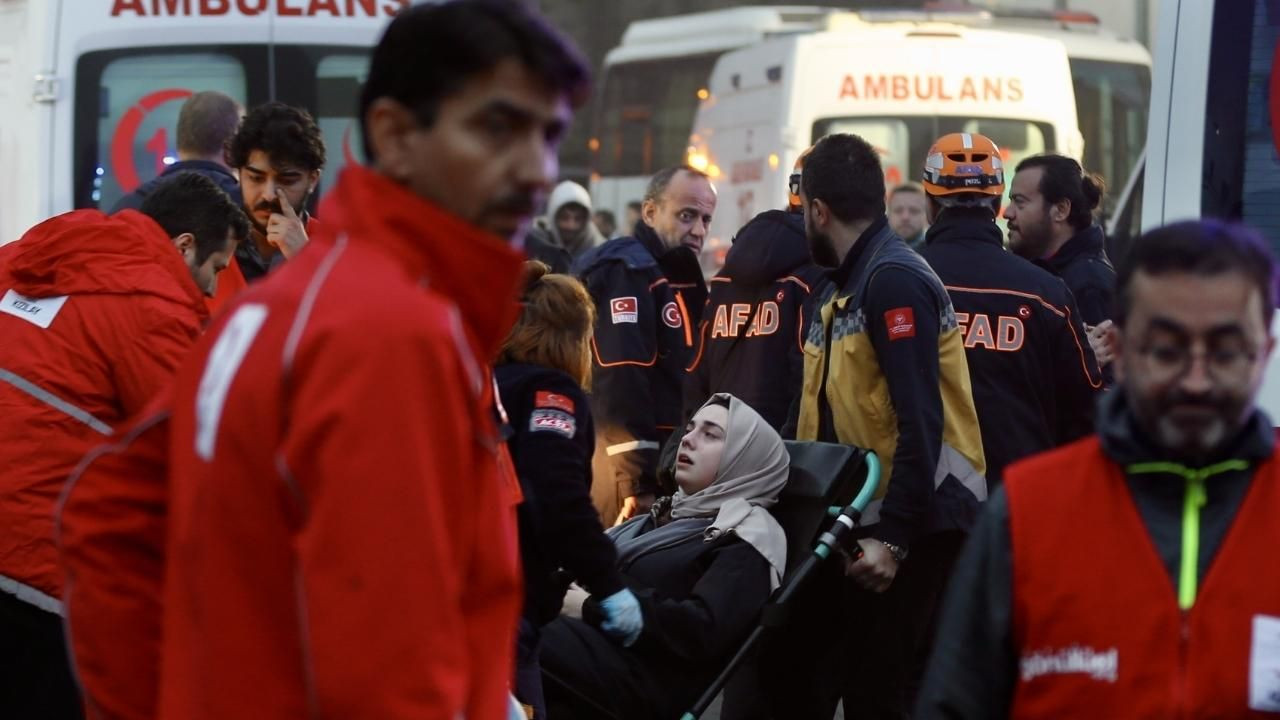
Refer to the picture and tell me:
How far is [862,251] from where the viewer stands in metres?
5.57

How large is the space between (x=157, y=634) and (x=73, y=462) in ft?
6.99

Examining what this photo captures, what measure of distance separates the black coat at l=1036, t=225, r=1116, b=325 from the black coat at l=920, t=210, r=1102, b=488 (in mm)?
1079

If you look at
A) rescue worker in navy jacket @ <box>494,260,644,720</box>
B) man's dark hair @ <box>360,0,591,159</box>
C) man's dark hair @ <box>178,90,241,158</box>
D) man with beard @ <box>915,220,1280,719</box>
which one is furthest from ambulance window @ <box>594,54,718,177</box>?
man's dark hair @ <box>360,0,591,159</box>

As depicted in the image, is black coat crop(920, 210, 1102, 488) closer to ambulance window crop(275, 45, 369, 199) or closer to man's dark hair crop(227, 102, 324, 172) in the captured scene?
man's dark hair crop(227, 102, 324, 172)

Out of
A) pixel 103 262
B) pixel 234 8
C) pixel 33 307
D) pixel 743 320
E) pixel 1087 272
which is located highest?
pixel 234 8

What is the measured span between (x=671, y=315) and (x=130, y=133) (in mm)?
3175

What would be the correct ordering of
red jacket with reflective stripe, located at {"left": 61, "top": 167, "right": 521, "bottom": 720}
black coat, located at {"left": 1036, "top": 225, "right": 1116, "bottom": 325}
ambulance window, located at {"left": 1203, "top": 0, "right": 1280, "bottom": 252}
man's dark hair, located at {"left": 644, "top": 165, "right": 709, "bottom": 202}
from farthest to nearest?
man's dark hair, located at {"left": 644, "top": 165, "right": 709, "bottom": 202} < black coat, located at {"left": 1036, "top": 225, "right": 1116, "bottom": 325} < ambulance window, located at {"left": 1203, "top": 0, "right": 1280, "bottom": 252} < red jacket with reflective stripe, located at {"left": 61, "top": 167, "right": 521, "bottom": 720}

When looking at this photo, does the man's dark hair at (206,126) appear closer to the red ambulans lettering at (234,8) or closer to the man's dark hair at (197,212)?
the man's dark hair at (197,212)

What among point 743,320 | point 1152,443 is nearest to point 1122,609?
point 1152,443

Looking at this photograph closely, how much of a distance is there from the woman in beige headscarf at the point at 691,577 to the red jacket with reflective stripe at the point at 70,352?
4.02 ft

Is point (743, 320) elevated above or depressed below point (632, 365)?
above

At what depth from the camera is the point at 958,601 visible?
2.54 metres

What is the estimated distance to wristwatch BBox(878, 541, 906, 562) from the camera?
5.32 m

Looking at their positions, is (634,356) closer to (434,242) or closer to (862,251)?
(862,251)
